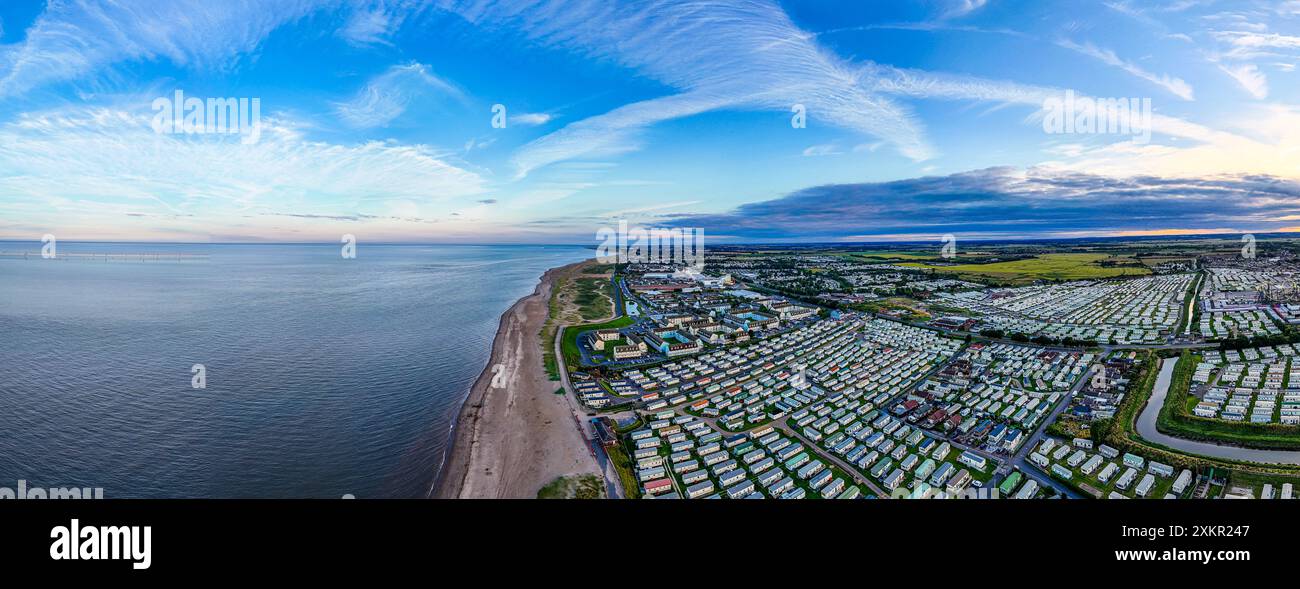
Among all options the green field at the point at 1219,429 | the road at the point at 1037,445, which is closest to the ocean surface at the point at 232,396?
the road at the point at 1037,445

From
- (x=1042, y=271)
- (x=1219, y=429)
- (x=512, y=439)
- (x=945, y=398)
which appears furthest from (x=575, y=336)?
(x=1042, y=271)

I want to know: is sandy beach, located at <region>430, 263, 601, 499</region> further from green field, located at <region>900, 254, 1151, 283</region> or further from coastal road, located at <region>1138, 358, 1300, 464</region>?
green field, located at <region>900, 254, 1151, 283</region>

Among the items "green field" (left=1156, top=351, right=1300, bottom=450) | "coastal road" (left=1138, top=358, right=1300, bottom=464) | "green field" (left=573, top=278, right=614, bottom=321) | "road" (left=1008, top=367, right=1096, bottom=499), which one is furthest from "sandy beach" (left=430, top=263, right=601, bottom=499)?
"green field" (left=1156, top=351, right=1300, bottom=450)

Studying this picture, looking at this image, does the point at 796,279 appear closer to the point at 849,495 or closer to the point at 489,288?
the point at 489,288

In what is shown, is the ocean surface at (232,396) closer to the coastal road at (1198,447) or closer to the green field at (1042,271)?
the coastal road at (1198,447)
